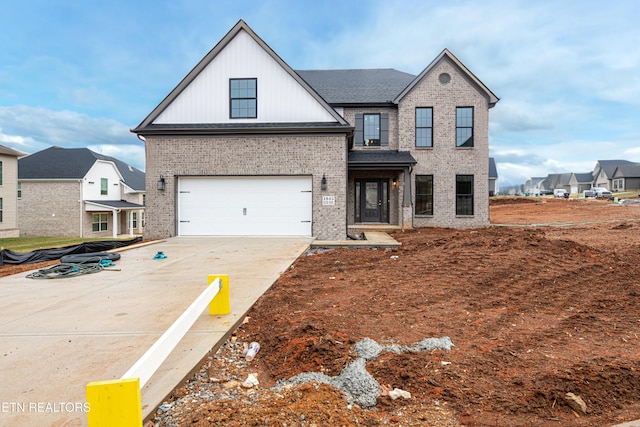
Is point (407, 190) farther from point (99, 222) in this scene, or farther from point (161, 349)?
point (99, 222)

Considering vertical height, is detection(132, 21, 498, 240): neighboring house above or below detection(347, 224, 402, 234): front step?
above

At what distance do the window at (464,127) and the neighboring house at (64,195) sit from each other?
3216 centimetres

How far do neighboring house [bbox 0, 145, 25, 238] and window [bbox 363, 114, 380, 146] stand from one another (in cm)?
2657

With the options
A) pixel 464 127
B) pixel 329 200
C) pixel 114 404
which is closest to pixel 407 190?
pixel 464 127

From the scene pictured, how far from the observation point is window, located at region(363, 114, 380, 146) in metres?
19.5

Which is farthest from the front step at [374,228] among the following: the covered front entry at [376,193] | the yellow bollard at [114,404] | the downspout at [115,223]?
the downspout at [115,223]

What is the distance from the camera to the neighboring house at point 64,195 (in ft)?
110

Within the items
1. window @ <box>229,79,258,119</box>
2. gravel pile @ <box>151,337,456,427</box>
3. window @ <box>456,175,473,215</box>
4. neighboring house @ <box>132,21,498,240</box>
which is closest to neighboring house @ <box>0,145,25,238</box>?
neighboring house @ <box>132,21,498,240</box>

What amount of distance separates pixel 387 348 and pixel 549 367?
1412mm

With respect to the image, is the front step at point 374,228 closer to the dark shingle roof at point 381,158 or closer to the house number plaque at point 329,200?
the dark shingle roof at point 381,158

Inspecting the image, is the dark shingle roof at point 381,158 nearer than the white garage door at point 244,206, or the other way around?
the white garage door at point 244,206

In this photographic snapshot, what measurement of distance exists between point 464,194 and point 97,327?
17999mm

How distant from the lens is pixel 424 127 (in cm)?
1888

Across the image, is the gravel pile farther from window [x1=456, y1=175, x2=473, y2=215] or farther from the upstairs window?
the upstairs window
